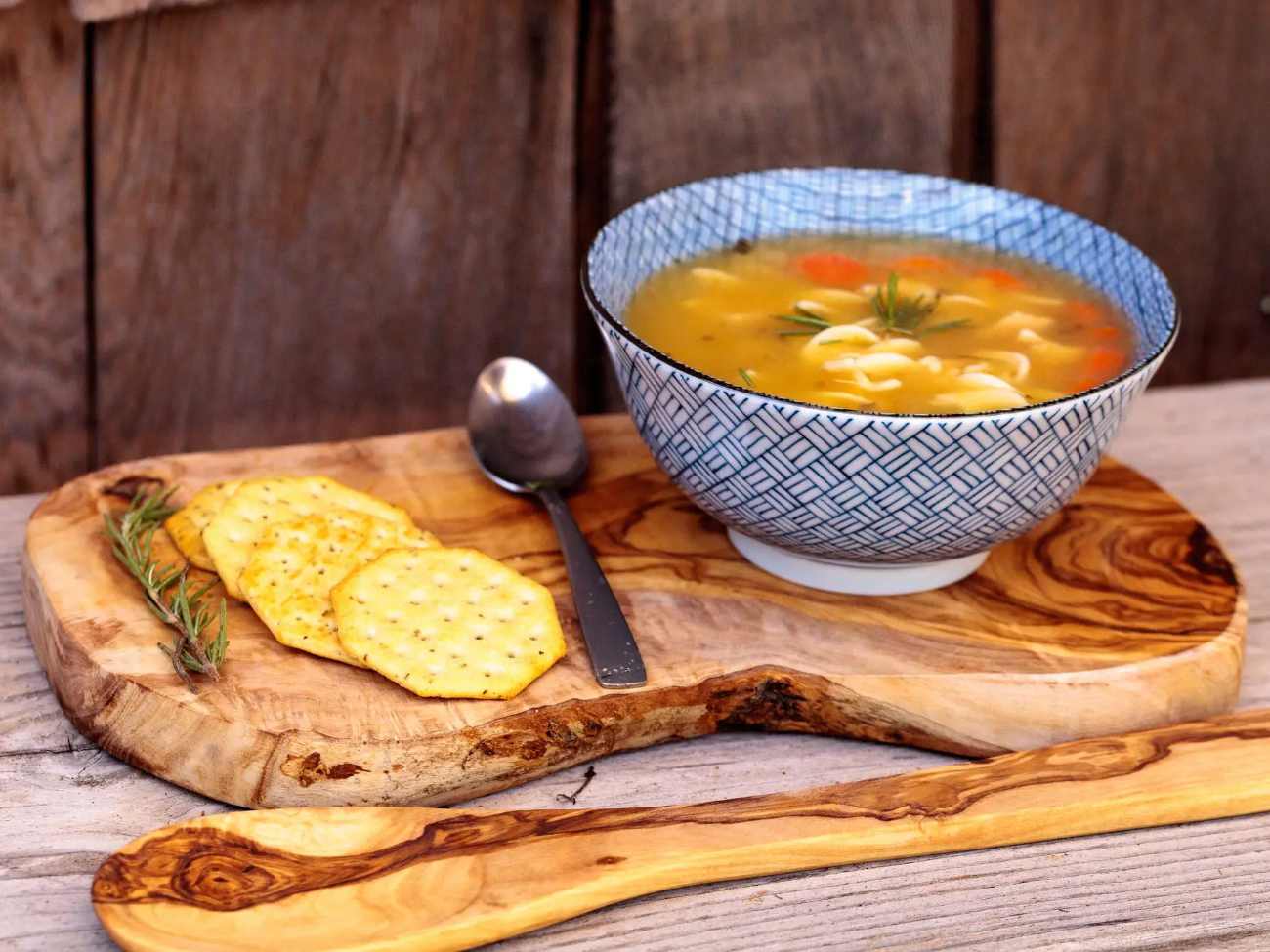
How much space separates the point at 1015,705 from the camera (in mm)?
1389

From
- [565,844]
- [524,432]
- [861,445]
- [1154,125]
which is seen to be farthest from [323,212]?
[1154,125]

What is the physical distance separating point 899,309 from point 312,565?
23.8 inches

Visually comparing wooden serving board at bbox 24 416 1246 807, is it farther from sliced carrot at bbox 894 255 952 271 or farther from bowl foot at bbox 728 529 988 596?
sliced carrot at bbox 894 255 952 271

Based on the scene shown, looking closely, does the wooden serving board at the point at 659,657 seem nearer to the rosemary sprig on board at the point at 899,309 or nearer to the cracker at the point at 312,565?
the cracker at the point at 312,565

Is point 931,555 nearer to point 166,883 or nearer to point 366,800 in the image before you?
point 366,800

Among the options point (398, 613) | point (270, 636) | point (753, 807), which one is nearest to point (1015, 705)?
point (753, 807)

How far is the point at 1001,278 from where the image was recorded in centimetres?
167

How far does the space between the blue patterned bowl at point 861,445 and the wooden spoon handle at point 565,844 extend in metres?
0.22

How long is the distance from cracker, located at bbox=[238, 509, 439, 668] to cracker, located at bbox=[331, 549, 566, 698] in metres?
0.03

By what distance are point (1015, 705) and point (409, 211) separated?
3.12 ft

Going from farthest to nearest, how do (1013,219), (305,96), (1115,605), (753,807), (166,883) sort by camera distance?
(305,96) → (1013,219) → (1115,605) → (753,807) → (166,883)

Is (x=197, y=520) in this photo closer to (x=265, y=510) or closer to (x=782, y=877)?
(x=265, y=510)

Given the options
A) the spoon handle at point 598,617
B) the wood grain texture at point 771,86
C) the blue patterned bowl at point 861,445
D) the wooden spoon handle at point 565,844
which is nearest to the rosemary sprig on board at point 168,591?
the wooden spoon handle at point 565,844

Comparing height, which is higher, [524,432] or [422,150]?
[422,150]
